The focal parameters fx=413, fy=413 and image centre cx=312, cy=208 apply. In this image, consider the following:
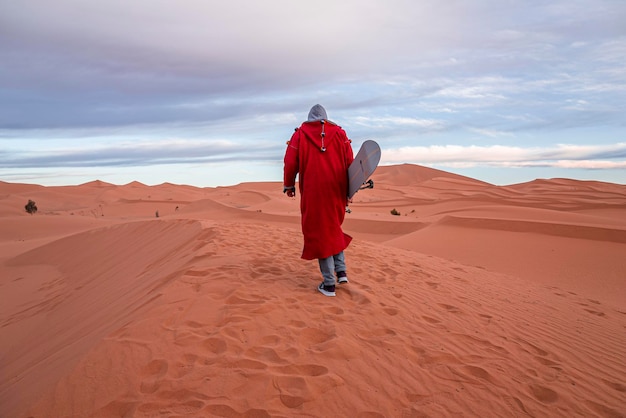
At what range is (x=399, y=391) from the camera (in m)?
2.93

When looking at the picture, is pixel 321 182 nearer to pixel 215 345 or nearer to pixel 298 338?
pixel 298 338

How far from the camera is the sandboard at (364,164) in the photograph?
4434 mm

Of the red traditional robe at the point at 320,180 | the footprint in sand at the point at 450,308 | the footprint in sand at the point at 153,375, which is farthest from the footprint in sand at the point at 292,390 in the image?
the footprint in sand at the point at 450,308

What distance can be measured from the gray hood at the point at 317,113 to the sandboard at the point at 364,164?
0.64 metres

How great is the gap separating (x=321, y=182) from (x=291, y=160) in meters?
0.47

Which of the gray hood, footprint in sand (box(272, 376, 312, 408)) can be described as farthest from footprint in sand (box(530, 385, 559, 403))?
the gray hood

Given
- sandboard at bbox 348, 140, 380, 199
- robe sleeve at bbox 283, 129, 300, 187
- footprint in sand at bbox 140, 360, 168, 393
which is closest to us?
footprint in sand at bbox 140, 360, 168, 393

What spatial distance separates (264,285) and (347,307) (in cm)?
107

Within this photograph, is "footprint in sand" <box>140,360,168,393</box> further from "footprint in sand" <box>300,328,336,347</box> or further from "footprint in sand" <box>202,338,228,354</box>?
"footprint in sand" <box>300,328,336,347</box>

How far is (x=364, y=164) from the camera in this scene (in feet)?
14.8

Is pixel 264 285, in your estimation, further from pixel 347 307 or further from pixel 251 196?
pixel 251 196

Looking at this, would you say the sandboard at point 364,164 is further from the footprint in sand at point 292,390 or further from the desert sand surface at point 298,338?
the footprint in sand at point 292,390

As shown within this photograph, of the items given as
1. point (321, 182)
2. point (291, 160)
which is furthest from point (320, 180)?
point (291, 160)

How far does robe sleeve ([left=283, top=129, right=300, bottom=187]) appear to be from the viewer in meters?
4.79
